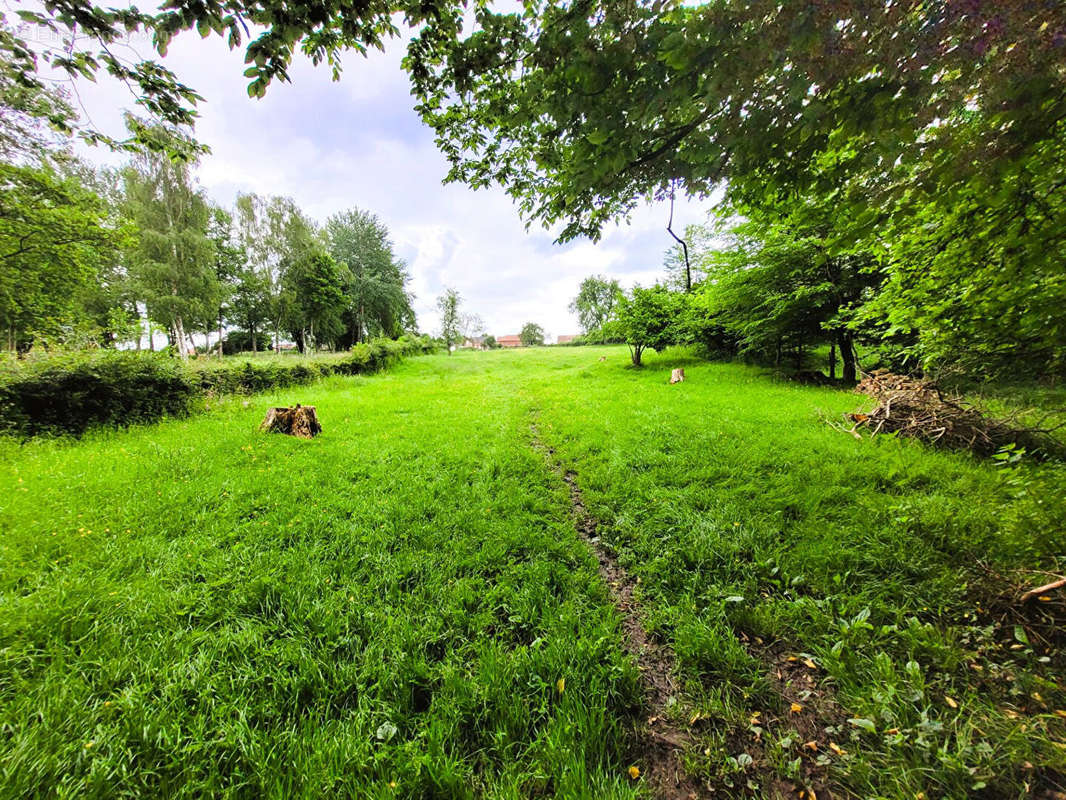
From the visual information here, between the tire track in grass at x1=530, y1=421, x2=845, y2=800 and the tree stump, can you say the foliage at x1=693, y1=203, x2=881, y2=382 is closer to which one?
the tire track in grass at x1=530, y1=421, x2=845, y2=800

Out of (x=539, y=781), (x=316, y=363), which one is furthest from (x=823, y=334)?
(x=316, y=363)

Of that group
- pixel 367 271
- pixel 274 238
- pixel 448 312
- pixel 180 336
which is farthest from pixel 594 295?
pixel 180 336

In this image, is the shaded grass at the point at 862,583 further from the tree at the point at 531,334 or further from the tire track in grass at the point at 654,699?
the tree at the point at 531,334

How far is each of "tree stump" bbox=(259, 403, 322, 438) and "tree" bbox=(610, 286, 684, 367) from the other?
14.3 m

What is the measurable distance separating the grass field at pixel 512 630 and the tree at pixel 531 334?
66922 mm

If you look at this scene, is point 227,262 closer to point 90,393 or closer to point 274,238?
point 274,238

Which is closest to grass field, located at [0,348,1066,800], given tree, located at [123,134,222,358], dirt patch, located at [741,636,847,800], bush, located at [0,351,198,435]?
dirt patch, located at [741,636,847,800]

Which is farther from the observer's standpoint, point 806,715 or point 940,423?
point 940,423

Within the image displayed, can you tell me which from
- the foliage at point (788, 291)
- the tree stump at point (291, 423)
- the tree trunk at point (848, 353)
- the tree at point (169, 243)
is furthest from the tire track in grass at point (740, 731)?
the tree at point (169, 243)

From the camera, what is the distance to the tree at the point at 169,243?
18.7 m

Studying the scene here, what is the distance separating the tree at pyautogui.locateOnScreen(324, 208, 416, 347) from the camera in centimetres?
3038

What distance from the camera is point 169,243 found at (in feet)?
62.3

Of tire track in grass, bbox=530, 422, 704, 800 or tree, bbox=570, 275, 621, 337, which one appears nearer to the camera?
tire track in grass, bbox=530, 422, 704, 800

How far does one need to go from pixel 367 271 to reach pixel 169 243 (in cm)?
1349
